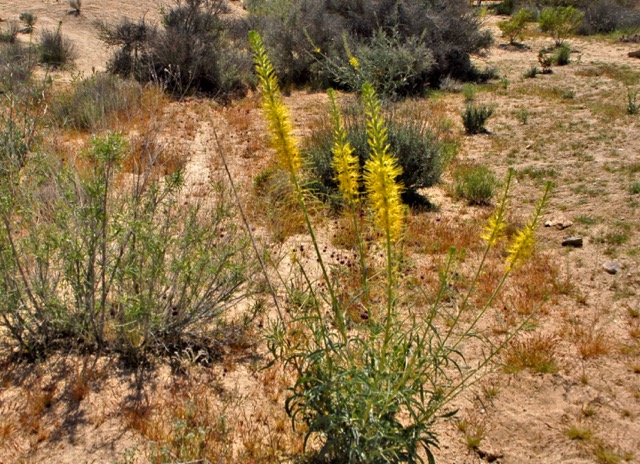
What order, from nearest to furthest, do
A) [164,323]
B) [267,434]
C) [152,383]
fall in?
[267,434], [152,383], [164,323]

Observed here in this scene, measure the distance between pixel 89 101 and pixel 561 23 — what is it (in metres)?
15.7

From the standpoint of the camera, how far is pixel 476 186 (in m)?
6.44

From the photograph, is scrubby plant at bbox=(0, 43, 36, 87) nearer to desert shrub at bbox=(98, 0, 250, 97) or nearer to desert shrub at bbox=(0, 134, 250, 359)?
desert shrub at bbox=(0, 134, 250, 359)

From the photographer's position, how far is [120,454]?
9.07 ft

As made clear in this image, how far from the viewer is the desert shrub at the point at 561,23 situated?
17.5 m

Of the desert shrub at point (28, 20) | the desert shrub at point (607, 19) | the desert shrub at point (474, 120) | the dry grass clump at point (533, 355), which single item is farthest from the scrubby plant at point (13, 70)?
the desert shrub at point (607, 19)

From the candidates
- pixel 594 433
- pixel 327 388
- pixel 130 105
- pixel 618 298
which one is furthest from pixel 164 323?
pixel 130 105

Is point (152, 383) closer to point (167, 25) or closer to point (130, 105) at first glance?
point (130, 105)

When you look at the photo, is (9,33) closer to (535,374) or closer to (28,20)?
(28,20)

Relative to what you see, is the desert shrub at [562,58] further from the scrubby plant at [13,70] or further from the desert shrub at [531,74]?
the scrubby plant at [13,70]

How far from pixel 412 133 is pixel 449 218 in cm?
136

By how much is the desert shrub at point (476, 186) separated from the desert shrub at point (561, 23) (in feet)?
40.6

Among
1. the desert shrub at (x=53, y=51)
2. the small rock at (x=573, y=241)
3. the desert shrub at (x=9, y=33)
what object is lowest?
the small rock at (x=573, y=241)

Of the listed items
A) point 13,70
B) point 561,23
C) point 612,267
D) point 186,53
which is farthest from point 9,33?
point 561,23
